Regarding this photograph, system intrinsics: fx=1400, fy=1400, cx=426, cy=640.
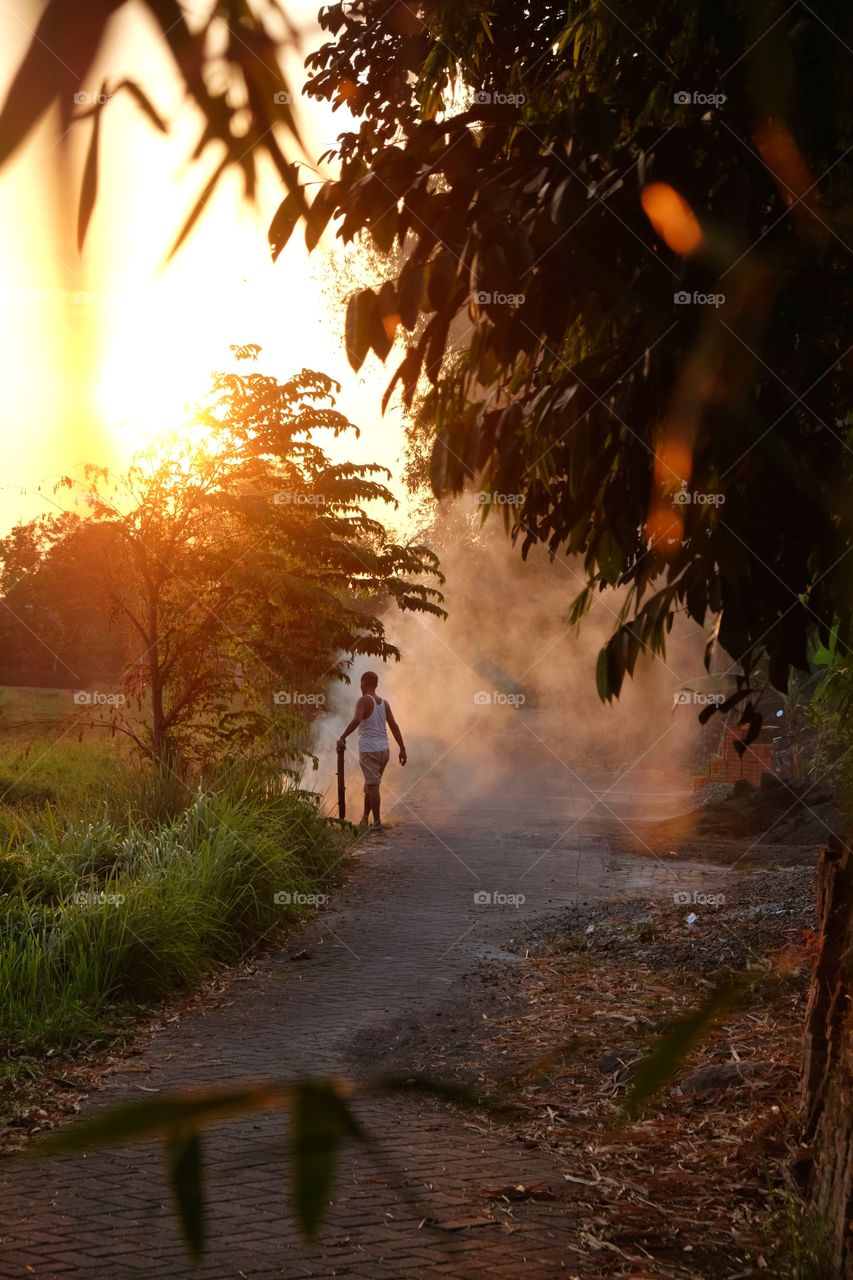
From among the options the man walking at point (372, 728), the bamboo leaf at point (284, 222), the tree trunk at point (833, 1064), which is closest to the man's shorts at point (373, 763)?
the man walking at point (372, 728)

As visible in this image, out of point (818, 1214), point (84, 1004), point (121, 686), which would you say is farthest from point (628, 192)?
point (121, 686)

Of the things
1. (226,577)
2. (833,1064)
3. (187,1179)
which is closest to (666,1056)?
(187,1179)

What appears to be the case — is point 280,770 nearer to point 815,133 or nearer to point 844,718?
point 844,718

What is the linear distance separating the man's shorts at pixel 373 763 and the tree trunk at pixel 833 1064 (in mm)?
11225

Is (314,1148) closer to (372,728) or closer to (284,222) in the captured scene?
(284,222)

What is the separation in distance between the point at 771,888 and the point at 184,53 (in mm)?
11267

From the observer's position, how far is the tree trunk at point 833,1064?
13.2 ft

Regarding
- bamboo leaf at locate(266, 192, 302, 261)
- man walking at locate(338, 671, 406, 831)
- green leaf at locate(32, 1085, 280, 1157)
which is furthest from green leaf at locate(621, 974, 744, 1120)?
man walking at locate(338, 671, 406, 831)

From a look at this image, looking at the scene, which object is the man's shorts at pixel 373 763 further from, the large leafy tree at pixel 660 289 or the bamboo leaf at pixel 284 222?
the bamboo leaf at pixel 284 222

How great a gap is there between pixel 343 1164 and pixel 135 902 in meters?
7.30

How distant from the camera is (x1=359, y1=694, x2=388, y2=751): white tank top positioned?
53.6 feet

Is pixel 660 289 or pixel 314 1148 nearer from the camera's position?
pixel 314 1148

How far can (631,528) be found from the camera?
383 centimetres

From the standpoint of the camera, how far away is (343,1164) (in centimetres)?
192
